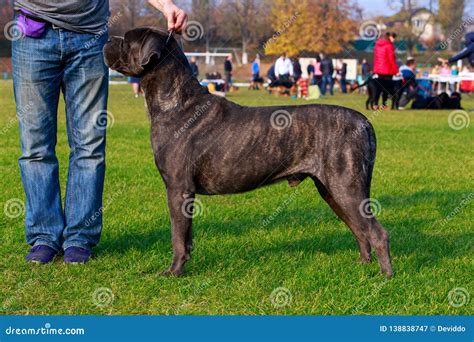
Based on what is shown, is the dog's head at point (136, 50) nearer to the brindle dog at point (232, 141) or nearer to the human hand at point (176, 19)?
the brindle dog at point (232, 141)

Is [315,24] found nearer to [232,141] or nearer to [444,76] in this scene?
[444,76]

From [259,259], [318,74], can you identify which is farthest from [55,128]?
[318,74]

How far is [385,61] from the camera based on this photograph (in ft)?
71.5

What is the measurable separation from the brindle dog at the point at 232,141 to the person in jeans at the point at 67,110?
41cm

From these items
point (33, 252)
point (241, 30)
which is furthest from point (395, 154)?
point (241, 30)

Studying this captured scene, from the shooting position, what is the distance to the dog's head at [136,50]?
4.55 meters

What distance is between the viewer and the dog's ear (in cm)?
453

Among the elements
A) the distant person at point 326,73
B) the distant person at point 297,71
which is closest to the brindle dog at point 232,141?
the distant person at point 297,71

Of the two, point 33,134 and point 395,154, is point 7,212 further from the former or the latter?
point 395,154

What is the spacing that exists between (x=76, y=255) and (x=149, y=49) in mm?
1756

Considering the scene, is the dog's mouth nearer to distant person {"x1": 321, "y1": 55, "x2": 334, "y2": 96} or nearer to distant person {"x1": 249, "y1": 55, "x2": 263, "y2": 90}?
distant person {"x1": 321, "y1": 55, "x2": 334, "y2": 96}

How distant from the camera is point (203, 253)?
5453mm

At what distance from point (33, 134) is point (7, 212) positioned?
7.10 ft

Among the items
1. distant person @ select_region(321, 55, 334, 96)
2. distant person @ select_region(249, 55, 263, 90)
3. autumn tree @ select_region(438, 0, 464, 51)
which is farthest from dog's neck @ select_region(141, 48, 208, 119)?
autumn tree @ select_region(438, 0, 464, 51)
